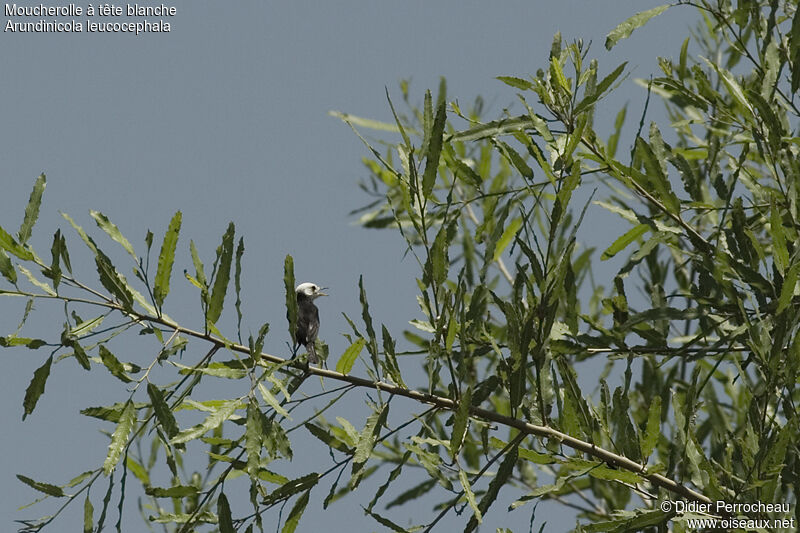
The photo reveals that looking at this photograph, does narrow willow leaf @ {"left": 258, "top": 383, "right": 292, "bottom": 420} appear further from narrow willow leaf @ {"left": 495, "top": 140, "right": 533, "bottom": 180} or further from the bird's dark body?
narrow willow leaf @ {"left": 495, "top": 140, "right": 533, "bottom": 180}

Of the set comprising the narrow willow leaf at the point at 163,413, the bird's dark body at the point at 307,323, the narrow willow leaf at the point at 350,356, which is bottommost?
the narrow willow leaf at the point at 163,413

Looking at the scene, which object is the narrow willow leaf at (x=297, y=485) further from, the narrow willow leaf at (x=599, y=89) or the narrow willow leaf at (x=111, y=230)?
the narrow willow leaf at (x=599, y=89)

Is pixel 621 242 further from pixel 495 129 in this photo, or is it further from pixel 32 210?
pixel 32 210

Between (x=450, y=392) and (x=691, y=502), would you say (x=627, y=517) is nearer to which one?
(x=691, y=502)

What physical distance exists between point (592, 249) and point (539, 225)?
21cm

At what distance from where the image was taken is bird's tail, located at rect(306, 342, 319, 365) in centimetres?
271


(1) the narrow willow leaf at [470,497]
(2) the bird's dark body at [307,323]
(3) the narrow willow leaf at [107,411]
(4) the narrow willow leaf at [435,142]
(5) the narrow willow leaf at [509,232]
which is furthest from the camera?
(5) the narrow willow leaf at [509,232]

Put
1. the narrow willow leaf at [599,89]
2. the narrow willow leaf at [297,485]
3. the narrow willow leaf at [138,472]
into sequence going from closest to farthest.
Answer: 1. the narrow willow leaf at [297,485]
2. the narrow willow leaf at [599,89]
3. the narrow willow leaf at [138,472]

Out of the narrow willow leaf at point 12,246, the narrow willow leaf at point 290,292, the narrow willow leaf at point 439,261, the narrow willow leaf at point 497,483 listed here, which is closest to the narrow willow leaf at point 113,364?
the narrow willow leaf at point 12,246

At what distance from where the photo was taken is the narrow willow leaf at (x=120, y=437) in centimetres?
238

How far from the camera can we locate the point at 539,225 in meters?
4.20

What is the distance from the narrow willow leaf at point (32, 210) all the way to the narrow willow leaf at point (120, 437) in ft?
1.48

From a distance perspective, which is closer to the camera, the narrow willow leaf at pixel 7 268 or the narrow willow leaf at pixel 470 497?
the narrow willow leaf at pixel 470 497

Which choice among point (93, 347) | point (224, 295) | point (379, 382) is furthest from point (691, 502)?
point (93, 347)
